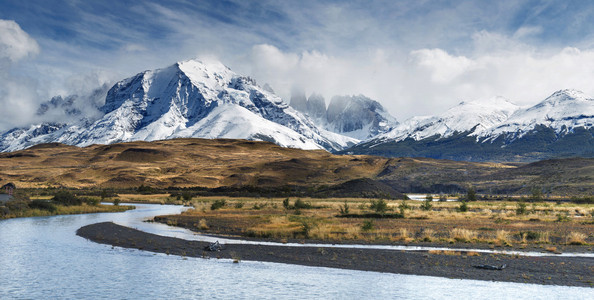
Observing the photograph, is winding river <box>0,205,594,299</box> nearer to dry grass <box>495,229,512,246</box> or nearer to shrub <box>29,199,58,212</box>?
dry grass <box>495,229,512,246</box>

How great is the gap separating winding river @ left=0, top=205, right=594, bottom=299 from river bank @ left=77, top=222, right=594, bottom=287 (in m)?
1.28

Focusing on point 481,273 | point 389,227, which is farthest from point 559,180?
point 481,273

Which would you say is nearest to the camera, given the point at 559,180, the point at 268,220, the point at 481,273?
the point at 481,273

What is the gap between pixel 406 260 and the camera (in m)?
29.1

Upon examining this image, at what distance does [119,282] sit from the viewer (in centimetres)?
2255

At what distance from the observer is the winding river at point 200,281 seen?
67.5 ft

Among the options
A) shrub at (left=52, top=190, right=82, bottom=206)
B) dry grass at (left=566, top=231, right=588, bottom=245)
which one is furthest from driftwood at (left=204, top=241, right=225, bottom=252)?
shrub at (left=52, top=190, right=82, bottom=206)

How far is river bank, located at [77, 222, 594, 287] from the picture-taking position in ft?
80.6

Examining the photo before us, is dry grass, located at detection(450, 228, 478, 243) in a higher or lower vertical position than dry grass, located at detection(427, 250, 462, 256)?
higher

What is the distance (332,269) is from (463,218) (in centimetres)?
3593

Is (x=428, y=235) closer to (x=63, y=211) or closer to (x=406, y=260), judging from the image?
(x=406, y=260)

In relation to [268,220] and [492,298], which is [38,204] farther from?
[492,298]

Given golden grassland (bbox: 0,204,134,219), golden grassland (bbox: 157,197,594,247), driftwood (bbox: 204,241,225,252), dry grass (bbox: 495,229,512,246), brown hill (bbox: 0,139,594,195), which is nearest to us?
driftwood (bbox: 204,241,225,252)

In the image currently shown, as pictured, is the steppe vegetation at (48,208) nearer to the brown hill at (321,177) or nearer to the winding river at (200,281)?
the winding river at (200,281)
